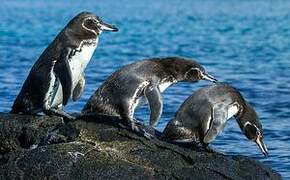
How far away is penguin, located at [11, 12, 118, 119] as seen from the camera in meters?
12.2

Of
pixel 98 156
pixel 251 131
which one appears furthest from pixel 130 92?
pixel 251 131

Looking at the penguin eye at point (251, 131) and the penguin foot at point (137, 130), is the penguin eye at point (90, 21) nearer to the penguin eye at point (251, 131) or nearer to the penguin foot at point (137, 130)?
the penguin foot at point (137, 130)

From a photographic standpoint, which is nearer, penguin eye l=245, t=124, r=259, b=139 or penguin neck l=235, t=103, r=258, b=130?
penguin neck l=235, t=103, r=258, b=130

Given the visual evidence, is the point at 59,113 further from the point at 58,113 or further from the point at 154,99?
the point at 154,99

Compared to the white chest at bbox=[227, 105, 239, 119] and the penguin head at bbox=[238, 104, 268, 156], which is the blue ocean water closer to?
the penguin head at bbox=[238, 104, 268, 156]

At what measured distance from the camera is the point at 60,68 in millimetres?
12195

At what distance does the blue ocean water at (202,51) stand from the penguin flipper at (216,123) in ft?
5.26

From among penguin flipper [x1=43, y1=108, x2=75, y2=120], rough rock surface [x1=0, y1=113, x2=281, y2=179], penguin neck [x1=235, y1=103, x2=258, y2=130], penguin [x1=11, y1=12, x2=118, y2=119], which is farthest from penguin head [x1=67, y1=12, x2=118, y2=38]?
penguin neck [x1=235, y1=103, x2=258, y2=130]

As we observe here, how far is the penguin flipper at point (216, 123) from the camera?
11.6 meters

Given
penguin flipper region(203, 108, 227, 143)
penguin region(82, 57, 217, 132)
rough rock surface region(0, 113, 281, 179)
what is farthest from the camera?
penguin region(82, 57, 217, 132)

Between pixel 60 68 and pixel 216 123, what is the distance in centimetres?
221

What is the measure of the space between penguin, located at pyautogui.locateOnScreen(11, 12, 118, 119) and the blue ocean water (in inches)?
129

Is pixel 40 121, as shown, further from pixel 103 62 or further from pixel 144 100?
pixel 103 62

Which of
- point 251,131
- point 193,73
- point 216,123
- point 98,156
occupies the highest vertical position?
point 193,73
